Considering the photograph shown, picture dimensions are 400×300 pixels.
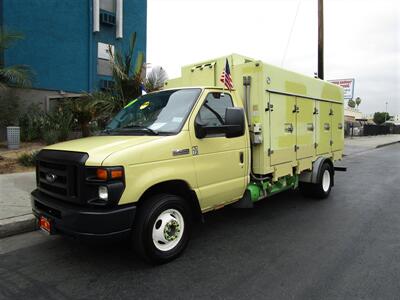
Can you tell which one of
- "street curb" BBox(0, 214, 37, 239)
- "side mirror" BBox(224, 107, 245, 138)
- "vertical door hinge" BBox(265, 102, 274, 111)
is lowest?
"street curb" BBox(0, 214, 37, 239)

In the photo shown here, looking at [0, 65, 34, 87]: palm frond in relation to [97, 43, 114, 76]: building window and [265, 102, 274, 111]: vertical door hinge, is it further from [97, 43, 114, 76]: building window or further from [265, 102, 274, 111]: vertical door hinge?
[265, 102, 274, 111]: vertical door hinge

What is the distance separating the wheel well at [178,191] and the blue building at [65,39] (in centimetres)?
1447

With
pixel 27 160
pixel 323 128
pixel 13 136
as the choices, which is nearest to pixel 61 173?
pixel 323 128

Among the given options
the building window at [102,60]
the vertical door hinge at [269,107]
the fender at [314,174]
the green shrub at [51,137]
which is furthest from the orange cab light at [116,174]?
the building window at [102,60]

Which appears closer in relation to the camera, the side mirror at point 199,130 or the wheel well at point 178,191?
the wheel well at point 178,191

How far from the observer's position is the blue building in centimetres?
1617

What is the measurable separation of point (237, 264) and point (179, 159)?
1.47 m

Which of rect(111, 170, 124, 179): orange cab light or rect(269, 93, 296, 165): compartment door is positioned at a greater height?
rect(269, 93, 296, 165): compartment door

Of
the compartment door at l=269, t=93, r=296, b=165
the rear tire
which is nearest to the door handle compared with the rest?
the compartment door at l=269, t=93, r=296, b=165

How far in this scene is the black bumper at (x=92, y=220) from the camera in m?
3.51

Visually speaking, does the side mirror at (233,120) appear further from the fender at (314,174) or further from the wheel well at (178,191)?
the fender at (314,174)

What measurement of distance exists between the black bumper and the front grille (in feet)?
0.46

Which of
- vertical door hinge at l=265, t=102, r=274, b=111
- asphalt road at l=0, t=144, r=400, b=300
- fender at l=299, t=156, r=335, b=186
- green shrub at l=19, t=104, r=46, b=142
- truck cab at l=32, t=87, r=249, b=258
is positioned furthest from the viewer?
green shrub at l=19, t=104, r=46, b=142

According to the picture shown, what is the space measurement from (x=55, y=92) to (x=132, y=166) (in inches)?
618
